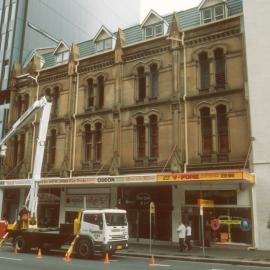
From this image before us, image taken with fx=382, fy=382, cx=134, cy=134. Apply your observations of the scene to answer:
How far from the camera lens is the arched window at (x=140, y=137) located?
27625 mm

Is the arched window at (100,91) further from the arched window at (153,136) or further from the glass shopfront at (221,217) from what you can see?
the glass shopfront at (221,217)

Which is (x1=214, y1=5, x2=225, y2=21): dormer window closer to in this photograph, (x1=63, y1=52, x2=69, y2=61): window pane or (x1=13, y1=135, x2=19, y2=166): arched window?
(x1=63, y1=52, x2=69, y2=61): window pane

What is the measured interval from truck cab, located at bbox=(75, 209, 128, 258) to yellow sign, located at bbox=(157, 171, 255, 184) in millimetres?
4584

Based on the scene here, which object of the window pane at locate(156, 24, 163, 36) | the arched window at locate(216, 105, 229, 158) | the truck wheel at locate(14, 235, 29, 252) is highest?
the window pane at locate(156, 24, 163, 36)

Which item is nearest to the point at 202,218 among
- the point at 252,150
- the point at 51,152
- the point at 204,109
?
the point at 252,150

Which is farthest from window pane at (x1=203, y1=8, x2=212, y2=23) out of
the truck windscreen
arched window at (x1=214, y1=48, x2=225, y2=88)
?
the truck windscreen

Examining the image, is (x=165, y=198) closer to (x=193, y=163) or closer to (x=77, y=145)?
(x=193, y=163)

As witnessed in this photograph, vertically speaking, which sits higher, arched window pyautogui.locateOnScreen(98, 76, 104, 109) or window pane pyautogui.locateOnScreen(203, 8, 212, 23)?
window pane pyautogui.locateOnScreen(203, 8, 212, 23)

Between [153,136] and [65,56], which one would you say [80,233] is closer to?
[153,136]

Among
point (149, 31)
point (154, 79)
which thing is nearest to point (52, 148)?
point (154, 79)

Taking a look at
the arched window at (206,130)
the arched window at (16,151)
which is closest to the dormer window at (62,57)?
the arched window at (16,151)

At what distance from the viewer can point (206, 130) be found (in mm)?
25328

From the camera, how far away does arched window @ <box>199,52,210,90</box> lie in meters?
26.0

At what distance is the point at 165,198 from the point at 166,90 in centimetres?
754
